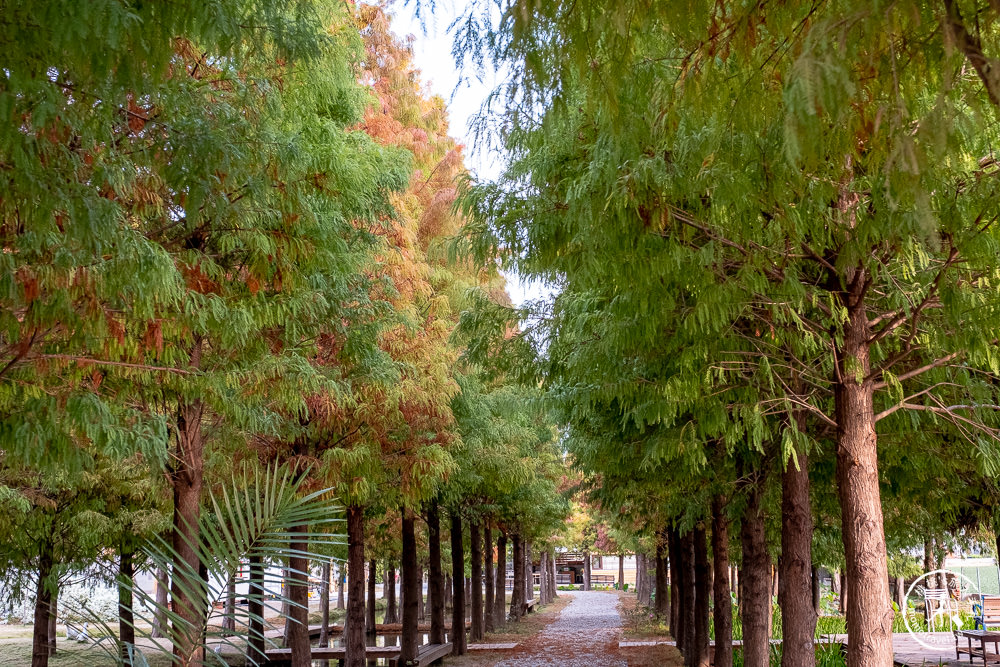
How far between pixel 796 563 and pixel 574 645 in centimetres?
1781

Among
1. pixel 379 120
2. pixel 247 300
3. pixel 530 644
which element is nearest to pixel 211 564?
pixel 247 300

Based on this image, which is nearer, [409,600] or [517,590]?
[409,600]

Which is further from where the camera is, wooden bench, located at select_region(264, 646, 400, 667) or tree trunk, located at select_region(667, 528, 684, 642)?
tree trunk, located at select_region(667, 528, 684, 642)

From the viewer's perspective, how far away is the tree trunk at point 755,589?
1188 centimetres

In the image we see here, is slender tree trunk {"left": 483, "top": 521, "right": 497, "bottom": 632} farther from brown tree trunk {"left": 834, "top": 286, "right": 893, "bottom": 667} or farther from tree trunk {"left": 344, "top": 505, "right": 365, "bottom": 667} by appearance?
brown tree trunk {"left": 834, "top": 286, "right": 893, "bottom": 667}

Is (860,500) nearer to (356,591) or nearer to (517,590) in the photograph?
(356,591)

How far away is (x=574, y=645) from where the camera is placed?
1036 inches

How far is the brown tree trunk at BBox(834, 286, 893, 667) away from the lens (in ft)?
20.3

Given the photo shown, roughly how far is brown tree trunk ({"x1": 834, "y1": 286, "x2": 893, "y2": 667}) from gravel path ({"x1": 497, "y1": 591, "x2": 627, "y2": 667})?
15.2 metres

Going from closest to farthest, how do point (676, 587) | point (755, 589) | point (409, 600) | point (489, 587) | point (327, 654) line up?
point (755, 589) < point (409, 600) < point (327, 654) < point (676, 587) < point (489, 587)

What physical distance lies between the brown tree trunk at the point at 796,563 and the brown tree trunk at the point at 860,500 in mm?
3079

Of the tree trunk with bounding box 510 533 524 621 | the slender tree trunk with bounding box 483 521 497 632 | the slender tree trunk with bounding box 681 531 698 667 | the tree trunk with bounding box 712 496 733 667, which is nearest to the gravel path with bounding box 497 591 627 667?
the tree trunk with bounding box 510 533 524 621

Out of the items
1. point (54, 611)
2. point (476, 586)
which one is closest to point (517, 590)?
point (476, 586)

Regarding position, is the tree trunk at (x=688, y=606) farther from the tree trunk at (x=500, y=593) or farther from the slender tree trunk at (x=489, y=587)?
the tree trunk at (x=500, y=593)
